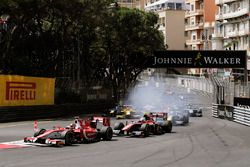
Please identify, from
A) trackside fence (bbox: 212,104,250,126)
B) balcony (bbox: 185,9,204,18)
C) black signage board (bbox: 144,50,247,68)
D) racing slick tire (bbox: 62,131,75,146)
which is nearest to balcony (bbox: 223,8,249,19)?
balcony (bbox: 185,9,204,18)

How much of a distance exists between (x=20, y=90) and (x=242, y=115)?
51.4 ft

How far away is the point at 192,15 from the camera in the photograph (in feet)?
365

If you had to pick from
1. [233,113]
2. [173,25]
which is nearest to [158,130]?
[233,113]

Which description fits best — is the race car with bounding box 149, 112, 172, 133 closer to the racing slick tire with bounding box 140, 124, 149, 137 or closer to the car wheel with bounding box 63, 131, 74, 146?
the racing slick tire with bounding box 140, 124, 149, 137

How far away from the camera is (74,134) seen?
2127cm

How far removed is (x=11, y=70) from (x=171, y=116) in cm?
1865

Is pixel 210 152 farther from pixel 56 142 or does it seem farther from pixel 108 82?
pixel 108 82

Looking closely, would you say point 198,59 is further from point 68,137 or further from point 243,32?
point 68,137

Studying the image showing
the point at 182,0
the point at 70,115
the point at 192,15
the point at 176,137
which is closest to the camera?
the point at 176,137

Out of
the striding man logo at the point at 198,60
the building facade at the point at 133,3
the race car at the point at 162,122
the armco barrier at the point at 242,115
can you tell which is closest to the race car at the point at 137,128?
the race car at the point at 162,122

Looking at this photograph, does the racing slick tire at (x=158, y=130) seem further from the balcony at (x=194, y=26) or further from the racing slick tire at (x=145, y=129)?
the balcony at (x=194, y=26)

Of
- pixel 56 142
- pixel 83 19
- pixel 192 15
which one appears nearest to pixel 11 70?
pixel 83 19

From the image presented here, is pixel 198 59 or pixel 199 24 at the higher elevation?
pixel 199 24

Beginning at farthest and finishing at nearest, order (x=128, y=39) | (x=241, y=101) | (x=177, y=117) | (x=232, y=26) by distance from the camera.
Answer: (x=232, y=26) < (x=128, y=39) < (x=241, y=101) < (x=177, y=117)
